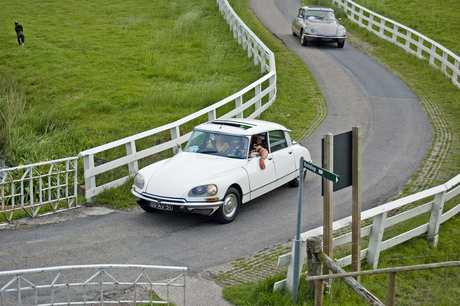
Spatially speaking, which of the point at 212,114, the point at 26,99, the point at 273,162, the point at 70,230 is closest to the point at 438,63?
the point at 212,114

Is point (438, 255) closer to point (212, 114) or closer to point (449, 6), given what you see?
point (212, 114)

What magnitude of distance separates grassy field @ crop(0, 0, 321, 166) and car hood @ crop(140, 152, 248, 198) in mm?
5312

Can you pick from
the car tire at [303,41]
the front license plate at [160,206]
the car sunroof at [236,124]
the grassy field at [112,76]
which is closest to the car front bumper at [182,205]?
the front license plate at [160,206]

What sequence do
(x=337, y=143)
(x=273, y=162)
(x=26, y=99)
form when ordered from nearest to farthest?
(x=337, y=143) → (x=273, y=162) → (x=26, y=99)

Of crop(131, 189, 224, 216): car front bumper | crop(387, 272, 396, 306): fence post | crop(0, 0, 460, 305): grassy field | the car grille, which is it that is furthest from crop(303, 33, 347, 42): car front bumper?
crop(387, 272, 396, 306): fence post

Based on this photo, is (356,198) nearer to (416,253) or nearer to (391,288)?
(391,288)

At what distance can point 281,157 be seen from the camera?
11.4m

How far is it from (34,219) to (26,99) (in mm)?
11525

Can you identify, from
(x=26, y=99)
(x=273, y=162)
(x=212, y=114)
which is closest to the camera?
(x=273, y=162)

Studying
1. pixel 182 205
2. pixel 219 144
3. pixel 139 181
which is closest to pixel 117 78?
pixel 219 144

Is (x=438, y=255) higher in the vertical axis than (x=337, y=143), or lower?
lower

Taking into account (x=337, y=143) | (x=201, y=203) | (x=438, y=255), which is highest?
(x=337, y=143)

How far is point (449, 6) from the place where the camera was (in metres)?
33.2

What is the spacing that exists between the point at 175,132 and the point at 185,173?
120 inches
